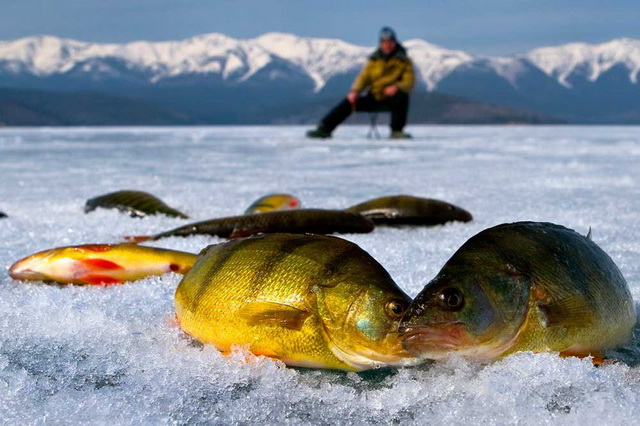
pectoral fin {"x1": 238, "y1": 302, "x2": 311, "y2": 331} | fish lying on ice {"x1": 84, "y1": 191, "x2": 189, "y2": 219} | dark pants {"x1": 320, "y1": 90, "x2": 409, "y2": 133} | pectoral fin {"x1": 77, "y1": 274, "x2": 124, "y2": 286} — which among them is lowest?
dark pants {"x1": 320, "y1": 90, "x2": 409, "y2": 133}

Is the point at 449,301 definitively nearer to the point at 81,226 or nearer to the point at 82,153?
the point at 81,226

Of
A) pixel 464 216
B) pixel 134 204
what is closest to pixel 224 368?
pixel 464 216

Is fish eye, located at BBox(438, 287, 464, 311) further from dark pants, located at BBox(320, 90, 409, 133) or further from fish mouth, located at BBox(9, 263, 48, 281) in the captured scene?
dark pants, located at BBox(320, 90, 409, 133)

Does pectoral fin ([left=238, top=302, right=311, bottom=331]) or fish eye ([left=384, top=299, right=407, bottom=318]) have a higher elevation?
fish eye ([left=384, top=299, right=407, bottom=318])

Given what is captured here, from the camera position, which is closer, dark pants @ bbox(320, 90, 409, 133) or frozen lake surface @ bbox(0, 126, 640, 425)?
frozen lake surface @ bbox(0, 126, 640, 425)

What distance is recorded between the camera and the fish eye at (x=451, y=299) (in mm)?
1513

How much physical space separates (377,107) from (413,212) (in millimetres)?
12385

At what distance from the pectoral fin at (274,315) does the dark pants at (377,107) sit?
47.5 ft

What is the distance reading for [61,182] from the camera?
7352 mm

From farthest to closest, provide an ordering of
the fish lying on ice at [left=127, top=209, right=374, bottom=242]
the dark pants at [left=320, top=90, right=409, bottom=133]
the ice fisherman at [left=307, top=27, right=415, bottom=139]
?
the dark pants at [left=320, top=90, right=409, bottom=133] < the ice fisherman at [left=307, top=27, right=415, bottom=139] < the fish lying on ice at [left=127, top=209, right=374, bottom=242]

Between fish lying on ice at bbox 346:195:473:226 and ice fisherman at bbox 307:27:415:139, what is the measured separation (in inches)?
437

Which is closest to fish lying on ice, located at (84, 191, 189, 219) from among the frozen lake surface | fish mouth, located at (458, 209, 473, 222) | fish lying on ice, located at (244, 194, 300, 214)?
the frozen lake surface

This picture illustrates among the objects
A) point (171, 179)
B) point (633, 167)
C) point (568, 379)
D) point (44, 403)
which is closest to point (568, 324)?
point (568, 379)

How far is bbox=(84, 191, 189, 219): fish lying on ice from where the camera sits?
4.80m
